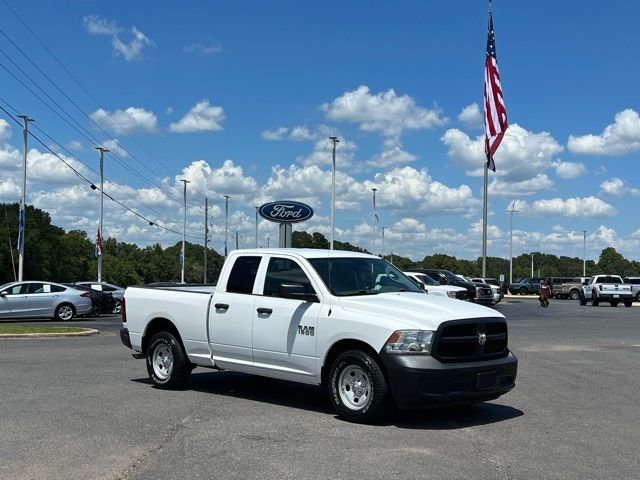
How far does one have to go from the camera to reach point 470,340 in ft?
27.0

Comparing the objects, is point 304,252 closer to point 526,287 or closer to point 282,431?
point 282,431

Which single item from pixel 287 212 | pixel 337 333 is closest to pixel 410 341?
pixel 337 333

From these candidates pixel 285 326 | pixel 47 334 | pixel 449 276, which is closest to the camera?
pixel 285 326

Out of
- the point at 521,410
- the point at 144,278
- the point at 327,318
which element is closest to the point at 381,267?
the point at 327,318

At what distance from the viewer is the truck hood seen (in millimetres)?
8031

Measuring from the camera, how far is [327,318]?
8641 millimetres

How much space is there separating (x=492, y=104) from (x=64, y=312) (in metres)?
23.6

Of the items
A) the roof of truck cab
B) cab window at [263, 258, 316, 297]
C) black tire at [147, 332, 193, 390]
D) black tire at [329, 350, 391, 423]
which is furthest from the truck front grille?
black tire at [147, 332, 193, 390]

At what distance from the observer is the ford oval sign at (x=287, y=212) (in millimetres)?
27172

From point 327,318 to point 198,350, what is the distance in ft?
7.95

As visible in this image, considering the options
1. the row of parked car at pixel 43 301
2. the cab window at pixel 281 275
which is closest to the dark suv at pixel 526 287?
the row of parked car at pixel 43 301

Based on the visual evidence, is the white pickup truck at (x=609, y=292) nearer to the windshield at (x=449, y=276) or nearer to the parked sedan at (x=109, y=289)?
the windshield at (x=449, y=276)

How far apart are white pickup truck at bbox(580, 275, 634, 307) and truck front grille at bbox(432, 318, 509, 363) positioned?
132 feet

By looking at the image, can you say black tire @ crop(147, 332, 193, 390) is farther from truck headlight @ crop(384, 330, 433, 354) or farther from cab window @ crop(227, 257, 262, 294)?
truck headlight @ crop(384, 330, 433, 354)
